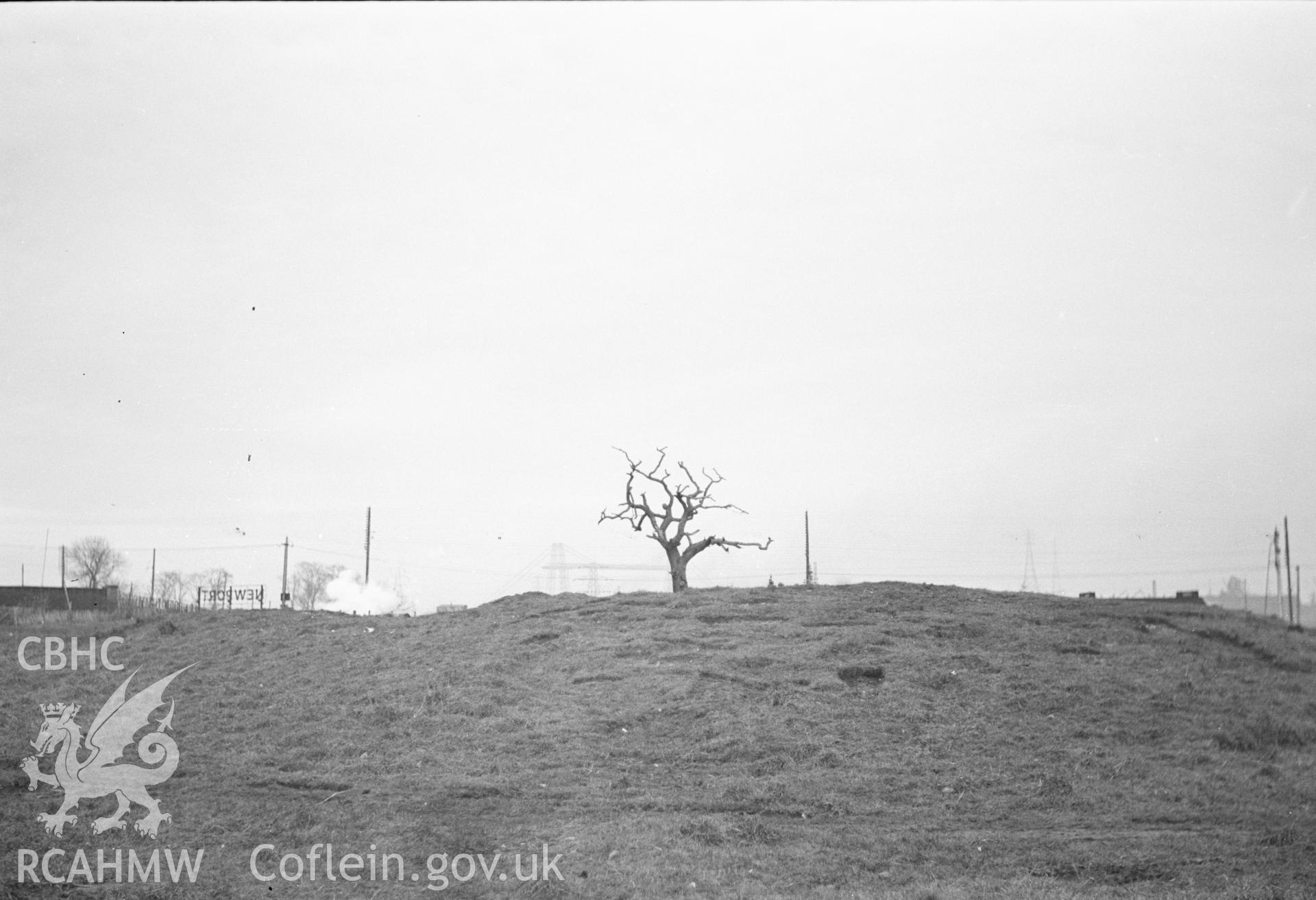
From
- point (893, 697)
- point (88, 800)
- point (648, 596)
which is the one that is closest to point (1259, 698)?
point (893, 697)

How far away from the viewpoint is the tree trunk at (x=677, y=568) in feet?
77.1

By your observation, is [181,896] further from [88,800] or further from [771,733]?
[771,733]

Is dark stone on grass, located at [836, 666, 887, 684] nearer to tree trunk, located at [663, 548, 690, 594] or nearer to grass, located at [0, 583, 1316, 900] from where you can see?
grass, located at [0, 583, 1316, 900]

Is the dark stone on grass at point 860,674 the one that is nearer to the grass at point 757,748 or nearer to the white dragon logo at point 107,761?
the grass at point 757,748

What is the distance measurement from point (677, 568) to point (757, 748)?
11572 millimetres

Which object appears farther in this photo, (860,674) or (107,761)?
(860,674)

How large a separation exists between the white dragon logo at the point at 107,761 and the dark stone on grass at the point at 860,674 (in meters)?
9.06

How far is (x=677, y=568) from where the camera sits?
2370cm

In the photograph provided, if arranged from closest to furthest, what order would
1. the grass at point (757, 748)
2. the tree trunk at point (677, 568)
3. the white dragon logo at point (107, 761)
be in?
the grass at point (757, 748) → the white dragon logo at point (107, 761) → the tree trunk at point (677, 568)

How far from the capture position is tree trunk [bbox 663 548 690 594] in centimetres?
2350

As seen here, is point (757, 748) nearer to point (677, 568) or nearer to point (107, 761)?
point (107, 761)

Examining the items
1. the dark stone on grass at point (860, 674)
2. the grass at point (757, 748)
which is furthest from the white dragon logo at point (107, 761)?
the dark stone on grass at point (860, 674)

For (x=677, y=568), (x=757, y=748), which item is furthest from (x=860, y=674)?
(x=677, y=568)

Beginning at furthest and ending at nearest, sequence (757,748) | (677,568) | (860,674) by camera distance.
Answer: (677,568) < (860,674) < (757,748)
